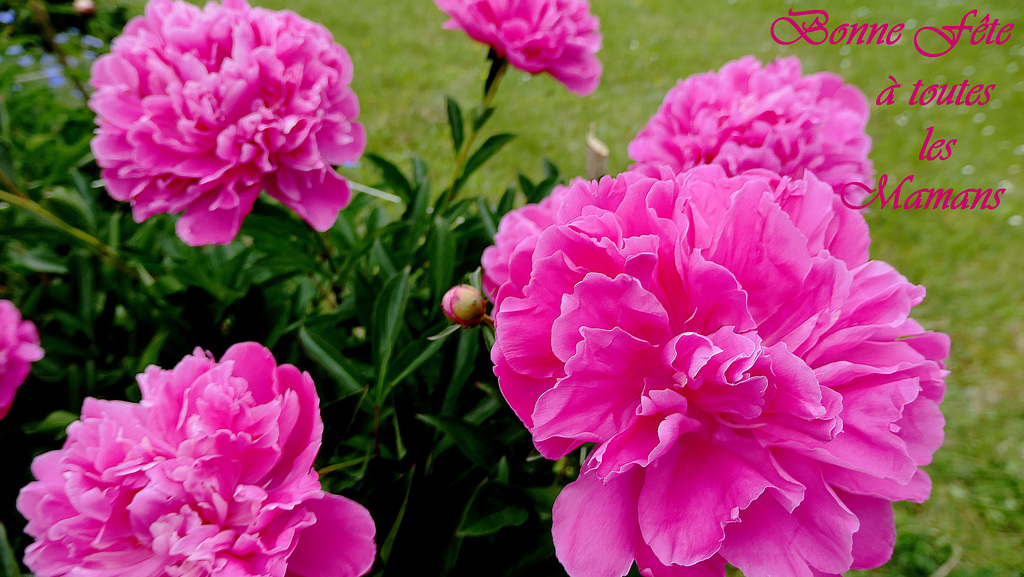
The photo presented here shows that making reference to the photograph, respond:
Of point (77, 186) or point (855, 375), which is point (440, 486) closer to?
point (855, 375)

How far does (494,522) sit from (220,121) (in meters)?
0.55

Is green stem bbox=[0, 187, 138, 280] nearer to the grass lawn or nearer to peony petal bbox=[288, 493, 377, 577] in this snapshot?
peony petal bbox=[288, 493, 377, 577]

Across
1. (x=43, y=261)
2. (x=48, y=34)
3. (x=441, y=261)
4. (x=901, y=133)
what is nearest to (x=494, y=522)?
(x=441, y=261)

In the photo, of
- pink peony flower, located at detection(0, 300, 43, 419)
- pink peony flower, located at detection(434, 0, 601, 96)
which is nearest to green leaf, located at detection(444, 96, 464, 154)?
pink peony flower, located at detection(434, 0, 601, 96)

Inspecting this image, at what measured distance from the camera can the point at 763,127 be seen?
759 millimetres

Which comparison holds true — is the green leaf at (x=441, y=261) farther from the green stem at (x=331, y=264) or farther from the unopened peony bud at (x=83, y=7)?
the unopened peony bud at (x=83, y=7)

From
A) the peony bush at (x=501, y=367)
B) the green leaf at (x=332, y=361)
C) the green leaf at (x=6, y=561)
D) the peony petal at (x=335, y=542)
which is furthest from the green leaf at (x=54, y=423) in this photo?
the peony petal at (x=335, y=542)

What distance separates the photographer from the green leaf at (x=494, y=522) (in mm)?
583

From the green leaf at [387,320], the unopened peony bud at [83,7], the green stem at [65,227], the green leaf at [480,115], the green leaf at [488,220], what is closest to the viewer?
the green leaf at [387,320]

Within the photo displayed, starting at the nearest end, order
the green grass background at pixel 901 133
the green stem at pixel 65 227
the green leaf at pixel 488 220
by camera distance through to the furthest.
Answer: the green stem at pixel 65 227, the green leaf at pixel 488 220, the green grass background at pixel 901 133

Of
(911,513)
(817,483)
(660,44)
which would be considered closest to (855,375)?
(817,483)

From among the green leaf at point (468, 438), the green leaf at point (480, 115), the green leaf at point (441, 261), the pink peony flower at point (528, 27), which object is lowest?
the green leaf at point (468, 438)

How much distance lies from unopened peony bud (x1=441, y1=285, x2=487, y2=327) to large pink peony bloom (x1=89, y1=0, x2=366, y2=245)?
0.89ft

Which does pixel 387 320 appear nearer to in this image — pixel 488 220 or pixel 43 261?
pixel 488 220
